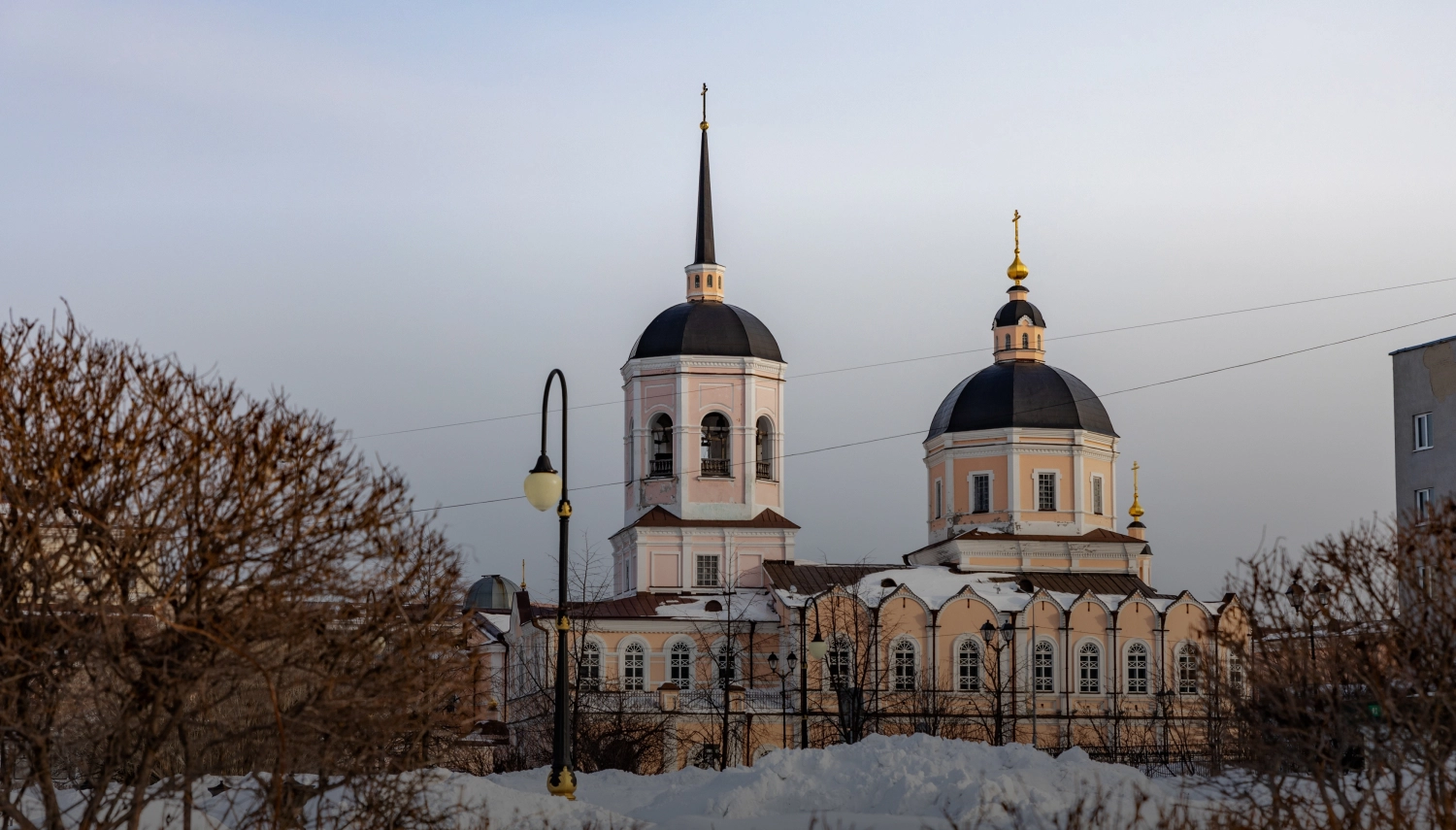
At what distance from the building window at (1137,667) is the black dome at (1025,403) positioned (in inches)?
297

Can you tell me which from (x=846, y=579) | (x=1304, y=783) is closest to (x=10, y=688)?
(x=1304, y=783)

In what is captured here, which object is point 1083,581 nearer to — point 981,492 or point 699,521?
point 981,492

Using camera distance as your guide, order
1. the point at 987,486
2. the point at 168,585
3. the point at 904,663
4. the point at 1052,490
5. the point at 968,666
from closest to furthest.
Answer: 1. the point at 168,585
2. the point at 904,663
3. the point at 968,666
4. the point at 1052,490
5. the point at 987,486

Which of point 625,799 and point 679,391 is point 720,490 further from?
point 625,799

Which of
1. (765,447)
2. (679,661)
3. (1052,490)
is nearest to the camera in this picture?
(679,661)

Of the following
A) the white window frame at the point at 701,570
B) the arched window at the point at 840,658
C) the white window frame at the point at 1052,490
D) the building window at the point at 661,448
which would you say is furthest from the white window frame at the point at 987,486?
the building window at the point at 661,448

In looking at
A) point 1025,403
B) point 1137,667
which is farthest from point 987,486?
point 1137,667

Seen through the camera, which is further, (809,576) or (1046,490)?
(1046,490)

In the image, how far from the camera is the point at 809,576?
51.1 m

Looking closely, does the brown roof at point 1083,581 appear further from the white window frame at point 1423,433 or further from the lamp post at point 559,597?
the lamp post at point 559,597

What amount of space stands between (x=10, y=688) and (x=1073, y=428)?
46.1 meters

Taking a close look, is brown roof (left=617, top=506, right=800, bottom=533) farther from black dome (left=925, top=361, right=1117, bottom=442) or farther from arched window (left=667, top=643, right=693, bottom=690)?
black dome (left=925, top=361, right=1117, bottom=442)

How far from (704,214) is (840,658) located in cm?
1462

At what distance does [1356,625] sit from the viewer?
15.9m
